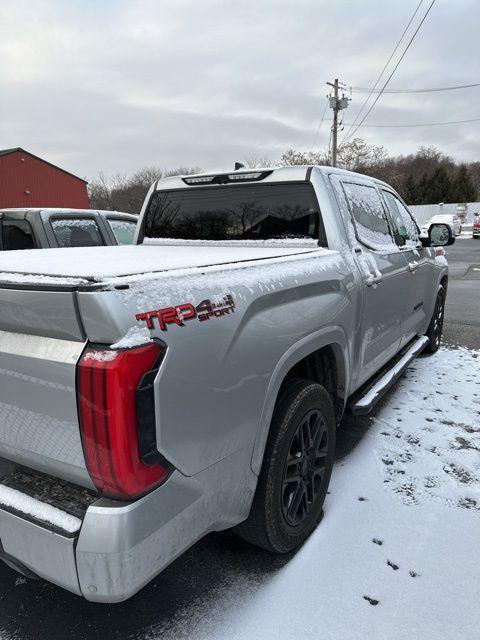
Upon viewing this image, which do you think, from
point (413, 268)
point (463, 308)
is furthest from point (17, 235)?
point (463, 308)

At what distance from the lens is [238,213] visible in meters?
3.25

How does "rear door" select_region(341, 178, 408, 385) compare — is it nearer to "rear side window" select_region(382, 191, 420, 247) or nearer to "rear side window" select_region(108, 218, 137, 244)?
"rear side window" select_region(382, 191, 420, 247)

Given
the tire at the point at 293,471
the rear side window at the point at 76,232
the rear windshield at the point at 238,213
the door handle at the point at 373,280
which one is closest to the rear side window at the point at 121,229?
the rear side window at the point at 76,232

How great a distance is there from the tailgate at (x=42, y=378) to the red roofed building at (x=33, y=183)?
31.7m

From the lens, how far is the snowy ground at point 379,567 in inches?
75.2

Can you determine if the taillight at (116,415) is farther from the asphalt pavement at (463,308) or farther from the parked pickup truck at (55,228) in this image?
the asphalt pavement at (463,308)

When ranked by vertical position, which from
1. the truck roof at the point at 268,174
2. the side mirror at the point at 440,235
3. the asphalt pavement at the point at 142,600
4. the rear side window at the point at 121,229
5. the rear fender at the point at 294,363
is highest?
the truck roof at the point at 268,174

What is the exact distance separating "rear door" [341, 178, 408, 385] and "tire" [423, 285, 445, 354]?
1.71m

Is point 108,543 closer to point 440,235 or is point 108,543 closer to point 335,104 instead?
point 440,235

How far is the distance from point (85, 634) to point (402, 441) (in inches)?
96.9

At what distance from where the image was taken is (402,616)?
195 cm

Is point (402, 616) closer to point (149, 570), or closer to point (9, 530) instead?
point (149, 570)

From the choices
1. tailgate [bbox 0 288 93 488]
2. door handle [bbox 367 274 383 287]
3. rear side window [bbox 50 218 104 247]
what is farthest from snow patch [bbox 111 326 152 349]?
rear side window [bbox 50 218 104 247]

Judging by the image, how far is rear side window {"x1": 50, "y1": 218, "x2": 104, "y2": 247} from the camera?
548 cm
